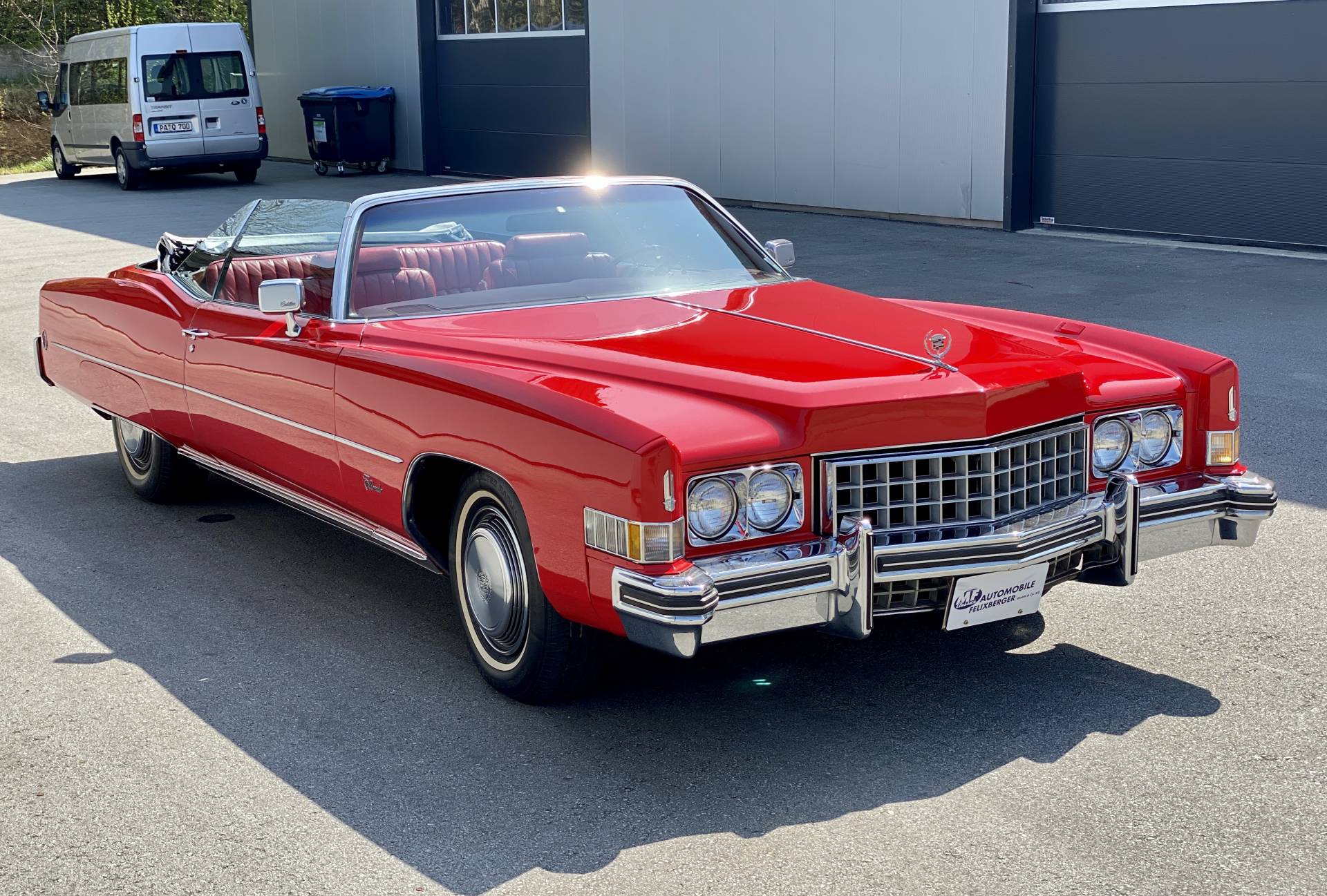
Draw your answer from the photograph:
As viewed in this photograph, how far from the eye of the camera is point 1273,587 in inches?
205

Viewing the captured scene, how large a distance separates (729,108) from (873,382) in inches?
637

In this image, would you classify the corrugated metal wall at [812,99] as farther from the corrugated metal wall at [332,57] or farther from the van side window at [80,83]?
the van side window at [80,83]

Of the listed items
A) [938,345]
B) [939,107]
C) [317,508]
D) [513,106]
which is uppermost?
[513,106]

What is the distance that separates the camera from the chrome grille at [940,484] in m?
3.91

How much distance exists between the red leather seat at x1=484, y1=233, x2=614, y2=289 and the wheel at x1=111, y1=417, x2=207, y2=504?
2090mm

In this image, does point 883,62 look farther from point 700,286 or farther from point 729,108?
point 700,286

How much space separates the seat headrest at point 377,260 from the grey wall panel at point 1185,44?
431 inches

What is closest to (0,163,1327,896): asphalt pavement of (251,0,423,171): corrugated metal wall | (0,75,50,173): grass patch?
(251,0,423,171): corrugated metal wall

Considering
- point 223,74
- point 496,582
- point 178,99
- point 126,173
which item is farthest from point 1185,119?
point 126,173

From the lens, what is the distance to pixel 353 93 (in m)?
26.3

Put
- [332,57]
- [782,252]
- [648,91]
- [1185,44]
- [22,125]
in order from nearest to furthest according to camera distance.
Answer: [782,252]
[1185,44]
[648,91]
[332,57]
[22,125]

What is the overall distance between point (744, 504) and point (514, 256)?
1.73 meters

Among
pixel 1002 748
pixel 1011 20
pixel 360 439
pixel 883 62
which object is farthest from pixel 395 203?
pixel 883 62

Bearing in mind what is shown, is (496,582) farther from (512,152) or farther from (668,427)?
(512,152)
